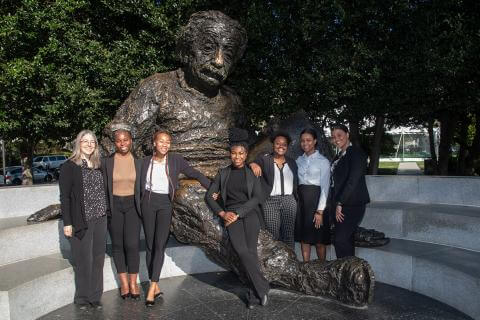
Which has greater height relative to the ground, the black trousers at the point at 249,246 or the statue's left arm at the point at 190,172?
the statue's left arm at the point at 190,172

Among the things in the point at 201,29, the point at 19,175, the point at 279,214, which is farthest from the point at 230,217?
the point at 19,175

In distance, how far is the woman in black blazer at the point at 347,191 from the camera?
3656 millimetres

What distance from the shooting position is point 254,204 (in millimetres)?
3424

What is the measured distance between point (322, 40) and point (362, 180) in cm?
408

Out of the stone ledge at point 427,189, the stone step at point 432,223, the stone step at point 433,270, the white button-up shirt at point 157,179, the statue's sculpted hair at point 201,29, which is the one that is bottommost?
the stone step at point 433,270

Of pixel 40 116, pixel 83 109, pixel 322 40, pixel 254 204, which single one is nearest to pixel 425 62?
pixel 322 40

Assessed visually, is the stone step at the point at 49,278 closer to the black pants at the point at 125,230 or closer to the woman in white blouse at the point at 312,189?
the black pants at the point at 125,230

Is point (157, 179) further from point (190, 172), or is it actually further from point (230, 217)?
point (230, 217)

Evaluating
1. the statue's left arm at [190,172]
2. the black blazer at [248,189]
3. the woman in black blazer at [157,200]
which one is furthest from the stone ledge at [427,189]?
the woman in black blazer at [157,200]

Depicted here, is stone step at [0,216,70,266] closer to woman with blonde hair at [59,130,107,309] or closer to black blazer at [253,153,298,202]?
woman with blonde hair at [59,130,107,309]

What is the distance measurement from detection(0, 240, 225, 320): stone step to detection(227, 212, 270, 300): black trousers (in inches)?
49.3

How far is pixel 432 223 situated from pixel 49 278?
13.4 feet

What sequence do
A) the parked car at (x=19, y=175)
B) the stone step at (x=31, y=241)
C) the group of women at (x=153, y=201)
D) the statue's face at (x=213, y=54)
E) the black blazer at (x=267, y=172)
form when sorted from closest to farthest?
the group of women at (x=153, y=201)
the black blazer at (x=267, y=172)
the stone step at (x=31, y=241)
the statue's face at (x=213, y=54)
the parked car at (x=19, y=175)

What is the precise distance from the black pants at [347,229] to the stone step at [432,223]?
5.13ft
